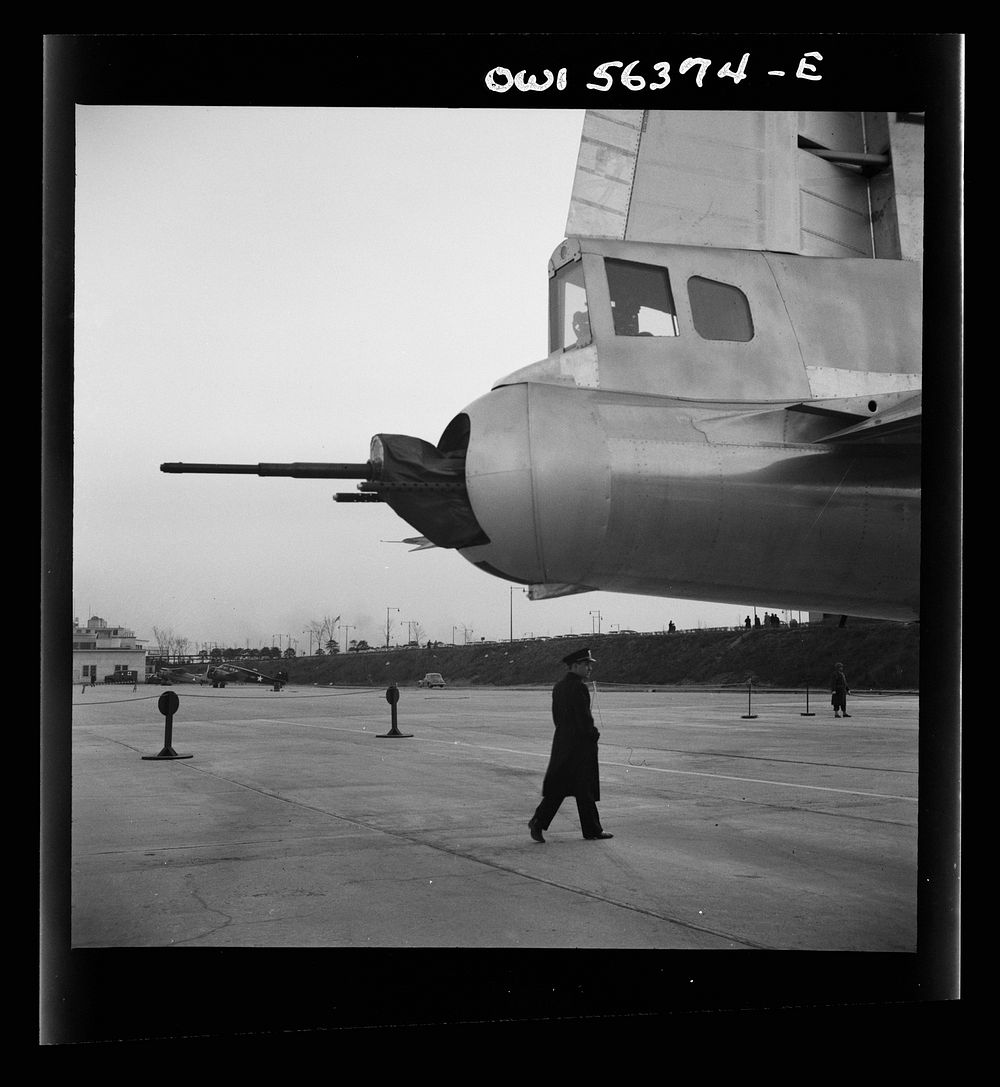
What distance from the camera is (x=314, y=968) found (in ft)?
18.3

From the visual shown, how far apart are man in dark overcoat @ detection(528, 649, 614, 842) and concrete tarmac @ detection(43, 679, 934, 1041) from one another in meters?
0.26

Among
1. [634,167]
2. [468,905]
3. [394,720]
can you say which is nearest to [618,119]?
[634,167]

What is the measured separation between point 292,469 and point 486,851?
11.4 ft

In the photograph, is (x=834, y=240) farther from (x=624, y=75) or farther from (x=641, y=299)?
(x=624, y=75)

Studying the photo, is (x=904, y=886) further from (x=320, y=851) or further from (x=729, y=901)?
(x=320, y=851)

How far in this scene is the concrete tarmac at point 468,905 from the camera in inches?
220

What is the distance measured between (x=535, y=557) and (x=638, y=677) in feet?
180

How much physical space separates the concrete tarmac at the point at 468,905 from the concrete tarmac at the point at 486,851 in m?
0.03

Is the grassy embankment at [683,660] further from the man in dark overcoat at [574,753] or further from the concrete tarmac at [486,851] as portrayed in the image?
the man in dark overcoat at [574,753]

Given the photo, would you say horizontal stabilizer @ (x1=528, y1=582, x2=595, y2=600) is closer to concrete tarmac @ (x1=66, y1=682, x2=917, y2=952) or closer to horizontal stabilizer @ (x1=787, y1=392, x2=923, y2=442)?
concrete tarmac @ (x1=66, y1=682, x2=917, y2=952)

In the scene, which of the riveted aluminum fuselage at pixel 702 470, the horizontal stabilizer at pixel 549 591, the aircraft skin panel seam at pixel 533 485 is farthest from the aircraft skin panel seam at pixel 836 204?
the horizontal stabilizer at pixel 549 591

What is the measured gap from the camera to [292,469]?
21.1 ft

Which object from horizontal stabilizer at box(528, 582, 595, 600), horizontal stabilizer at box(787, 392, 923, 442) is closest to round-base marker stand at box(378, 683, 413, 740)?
horizontal stabilizer at box(528, 582, 595, 600)

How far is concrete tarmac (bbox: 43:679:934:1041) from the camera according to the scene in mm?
5586
